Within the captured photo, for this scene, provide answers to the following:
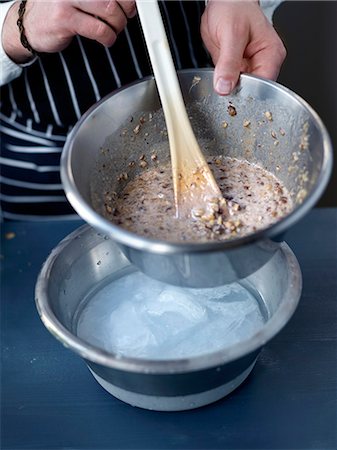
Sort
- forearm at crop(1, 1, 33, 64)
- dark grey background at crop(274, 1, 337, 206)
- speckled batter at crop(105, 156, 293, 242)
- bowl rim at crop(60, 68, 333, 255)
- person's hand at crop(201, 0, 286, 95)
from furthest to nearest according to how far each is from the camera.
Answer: dark grey background at crop(274, 1, 337, 206) < forearm at crop(1, 1, 33, 64) < person's hand at crop(201, 0, 286, 95) < speckled batter at crop(105, 156, 293, 242) < bowl rim at crop(60, 68, 333, 255)

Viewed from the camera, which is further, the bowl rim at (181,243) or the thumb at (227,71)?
the thumb at (227,71)

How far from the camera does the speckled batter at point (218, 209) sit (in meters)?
0.84

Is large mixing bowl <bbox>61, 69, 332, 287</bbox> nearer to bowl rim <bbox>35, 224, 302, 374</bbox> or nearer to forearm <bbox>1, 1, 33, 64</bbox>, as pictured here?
bowl rim <bbox>35, 224, 302, 374</bbox>

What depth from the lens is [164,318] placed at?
2.96 ft

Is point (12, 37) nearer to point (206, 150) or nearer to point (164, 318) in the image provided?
point (206, 150)

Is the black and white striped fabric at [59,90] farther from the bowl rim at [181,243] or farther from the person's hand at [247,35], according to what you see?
the bowl rim at [181,243]

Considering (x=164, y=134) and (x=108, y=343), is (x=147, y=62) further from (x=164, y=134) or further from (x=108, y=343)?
(x=108, y=343)

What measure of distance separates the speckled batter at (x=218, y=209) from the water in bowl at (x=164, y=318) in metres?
0.12

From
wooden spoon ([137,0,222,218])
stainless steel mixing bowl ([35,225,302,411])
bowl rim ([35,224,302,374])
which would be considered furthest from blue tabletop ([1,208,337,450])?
wooden spoon ([137,0,222,218])

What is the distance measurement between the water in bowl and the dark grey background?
0.89 meters

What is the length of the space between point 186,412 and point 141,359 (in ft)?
0.50

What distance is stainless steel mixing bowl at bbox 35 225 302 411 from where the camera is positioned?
76 cm

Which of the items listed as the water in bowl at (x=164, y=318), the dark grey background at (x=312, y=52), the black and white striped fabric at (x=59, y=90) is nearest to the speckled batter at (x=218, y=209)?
the water in bowl at (x=164, y=318)

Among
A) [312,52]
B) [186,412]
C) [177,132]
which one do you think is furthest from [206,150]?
[312,52]
